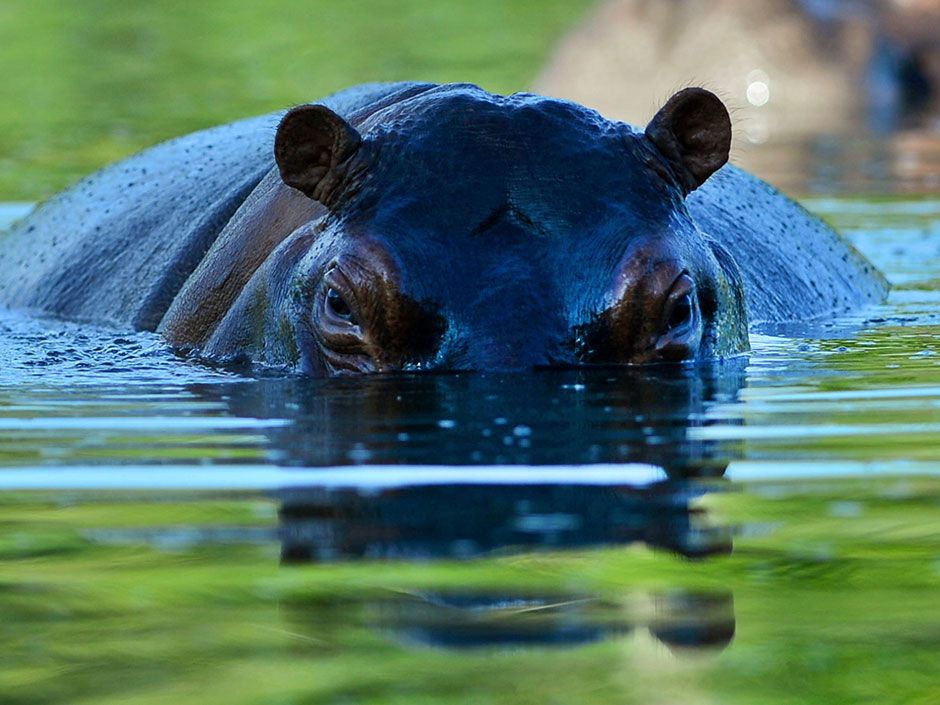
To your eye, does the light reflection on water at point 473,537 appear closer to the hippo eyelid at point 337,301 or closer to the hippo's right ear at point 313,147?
the hippo eyelid at point 337,301

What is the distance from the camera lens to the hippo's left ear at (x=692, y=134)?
6.10 metres

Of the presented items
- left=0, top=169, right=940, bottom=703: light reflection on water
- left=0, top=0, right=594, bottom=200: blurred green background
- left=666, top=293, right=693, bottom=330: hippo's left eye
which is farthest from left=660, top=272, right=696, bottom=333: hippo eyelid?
left=0, top=0, right=594, bottom=200: blurred green background

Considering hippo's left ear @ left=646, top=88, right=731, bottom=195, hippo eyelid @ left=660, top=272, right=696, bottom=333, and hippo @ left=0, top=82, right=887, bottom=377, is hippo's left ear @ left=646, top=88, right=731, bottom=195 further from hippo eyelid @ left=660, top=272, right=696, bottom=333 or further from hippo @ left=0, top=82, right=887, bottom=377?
hippo eyelid @ left=660, top=272, right=696, bottom=333

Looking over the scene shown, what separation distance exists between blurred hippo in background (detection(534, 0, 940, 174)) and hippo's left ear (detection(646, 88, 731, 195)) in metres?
11.8

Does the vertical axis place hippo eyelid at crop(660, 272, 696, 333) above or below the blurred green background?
below

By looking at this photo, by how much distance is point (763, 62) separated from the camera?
1941cm

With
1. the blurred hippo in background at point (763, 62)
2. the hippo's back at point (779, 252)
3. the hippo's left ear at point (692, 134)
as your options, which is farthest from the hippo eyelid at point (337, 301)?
the blurred hippo in background at point (763, 62)

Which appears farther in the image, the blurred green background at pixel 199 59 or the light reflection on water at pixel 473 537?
the blurred green background at pixel 199 59

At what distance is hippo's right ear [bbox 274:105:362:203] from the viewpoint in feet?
19.6

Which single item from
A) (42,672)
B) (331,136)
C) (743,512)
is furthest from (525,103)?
(42,672)

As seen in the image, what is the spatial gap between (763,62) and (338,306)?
562 inches

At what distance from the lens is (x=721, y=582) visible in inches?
136

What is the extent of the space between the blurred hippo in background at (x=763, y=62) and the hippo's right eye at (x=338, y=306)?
12.5m

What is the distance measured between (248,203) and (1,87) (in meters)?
15.8
